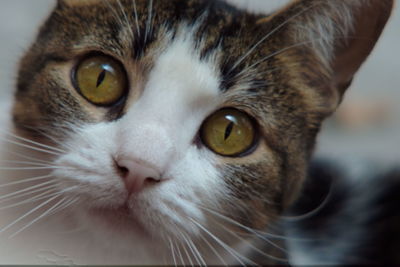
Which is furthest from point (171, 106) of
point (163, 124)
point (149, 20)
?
point (149, 20)

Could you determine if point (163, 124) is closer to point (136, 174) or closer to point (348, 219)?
point (136, 174)

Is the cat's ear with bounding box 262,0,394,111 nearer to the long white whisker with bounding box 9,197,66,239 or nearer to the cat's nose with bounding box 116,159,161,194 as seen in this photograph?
the cat's nose with bounding box 116,159,161,194

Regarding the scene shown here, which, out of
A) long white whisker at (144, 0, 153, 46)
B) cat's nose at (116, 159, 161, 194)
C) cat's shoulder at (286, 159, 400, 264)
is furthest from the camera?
cat's shoulder at (286, 159, 400, 264)

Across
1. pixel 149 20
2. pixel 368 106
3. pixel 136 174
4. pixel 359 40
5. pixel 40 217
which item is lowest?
pixel 40 217

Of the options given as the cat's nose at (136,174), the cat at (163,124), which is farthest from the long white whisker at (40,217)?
the cat's nose at (136,174)

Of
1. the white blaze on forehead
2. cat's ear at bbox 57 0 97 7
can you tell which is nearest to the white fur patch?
the white blaze on forehead

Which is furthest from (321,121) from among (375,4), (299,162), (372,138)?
(372,138)

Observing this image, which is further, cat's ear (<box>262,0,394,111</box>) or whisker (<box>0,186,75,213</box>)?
cat's ear (<box>262,0,394,111</box>)
